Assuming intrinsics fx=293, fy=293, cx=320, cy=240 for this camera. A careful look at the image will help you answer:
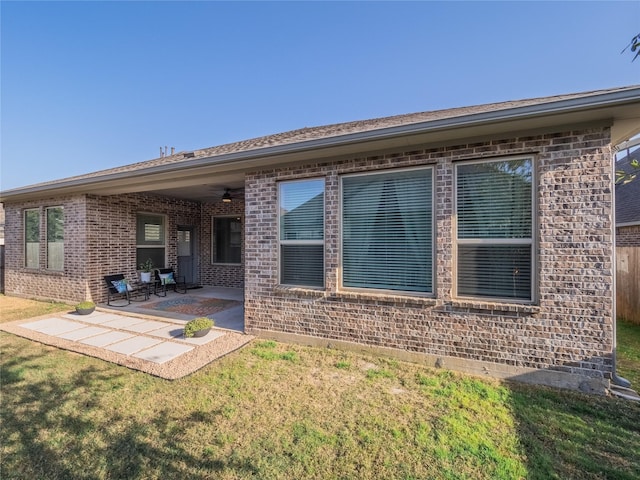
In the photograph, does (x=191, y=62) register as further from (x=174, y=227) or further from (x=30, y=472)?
(x=30, y=472)

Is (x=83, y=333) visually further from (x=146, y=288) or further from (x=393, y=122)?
(x=393, y=122)

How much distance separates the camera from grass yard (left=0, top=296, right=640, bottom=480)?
2.21 m

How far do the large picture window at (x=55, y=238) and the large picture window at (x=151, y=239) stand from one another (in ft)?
5.83

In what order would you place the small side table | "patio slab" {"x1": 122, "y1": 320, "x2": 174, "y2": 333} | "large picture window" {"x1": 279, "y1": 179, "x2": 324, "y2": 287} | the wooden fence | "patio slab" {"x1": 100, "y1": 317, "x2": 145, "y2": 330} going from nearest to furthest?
"large picture window" {"x1": 279, "y1": 179, "x2": 324, "y2": 287} < "patio slab" {"x1": 122, "y1": 320, "x2": 174, "y2": 333} < "patio slab" {"x1": 100, "y1": 317, "x2": 145, "y2": 330} < the wooden fence < the small side table

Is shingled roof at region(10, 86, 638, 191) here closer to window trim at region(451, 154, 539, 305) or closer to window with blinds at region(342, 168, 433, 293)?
window trim at region(451, 154, 539, 305)

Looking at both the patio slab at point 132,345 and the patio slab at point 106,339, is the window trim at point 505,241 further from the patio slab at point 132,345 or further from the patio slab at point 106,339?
the patio slab at point 106,339

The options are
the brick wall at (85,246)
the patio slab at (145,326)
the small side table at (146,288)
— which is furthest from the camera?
the small side table at (146,288)

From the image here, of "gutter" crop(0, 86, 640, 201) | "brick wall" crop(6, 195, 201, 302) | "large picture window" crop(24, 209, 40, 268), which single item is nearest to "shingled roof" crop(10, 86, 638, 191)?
"gutter" crop(0, 86, 640, 201)

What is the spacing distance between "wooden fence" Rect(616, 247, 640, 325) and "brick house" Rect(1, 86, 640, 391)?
15.1 feet

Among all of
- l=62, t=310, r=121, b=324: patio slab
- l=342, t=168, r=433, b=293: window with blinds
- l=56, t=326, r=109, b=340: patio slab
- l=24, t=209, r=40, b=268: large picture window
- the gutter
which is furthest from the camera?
l=24, t=209, r=40, b=268: large picture window

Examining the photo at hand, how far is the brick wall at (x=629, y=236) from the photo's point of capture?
9.12m

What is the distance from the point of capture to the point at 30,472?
2.17 metres

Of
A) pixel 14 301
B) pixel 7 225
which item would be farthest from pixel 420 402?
pixel 7 225

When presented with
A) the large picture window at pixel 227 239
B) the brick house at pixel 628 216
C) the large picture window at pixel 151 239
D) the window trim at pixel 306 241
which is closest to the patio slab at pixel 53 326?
the large picture window at pixel 151 239
